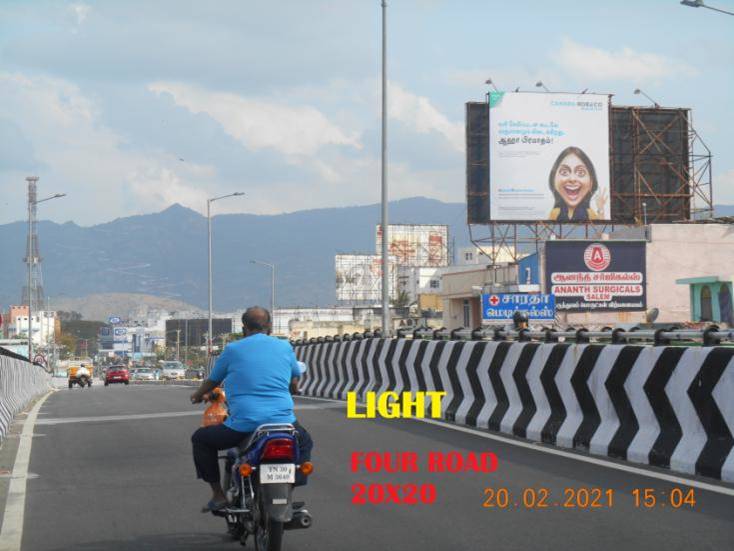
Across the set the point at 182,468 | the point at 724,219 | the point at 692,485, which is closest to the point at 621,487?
the point at 692,485

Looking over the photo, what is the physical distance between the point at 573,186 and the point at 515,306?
26470 mm

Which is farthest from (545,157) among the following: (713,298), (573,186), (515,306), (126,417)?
(126,417)

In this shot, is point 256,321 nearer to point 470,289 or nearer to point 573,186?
point 573,186

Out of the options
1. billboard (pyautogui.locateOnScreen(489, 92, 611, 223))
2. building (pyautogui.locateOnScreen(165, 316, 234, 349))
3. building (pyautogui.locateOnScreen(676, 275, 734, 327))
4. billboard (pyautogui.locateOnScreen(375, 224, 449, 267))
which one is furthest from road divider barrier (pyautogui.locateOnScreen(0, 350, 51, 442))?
building (pyautogui.locateOnScreen(165, 316, 234, 349))

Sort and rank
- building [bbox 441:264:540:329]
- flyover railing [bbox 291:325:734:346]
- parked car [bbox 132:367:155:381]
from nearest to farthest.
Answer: flyover railing [bbox 291:325:734:346]
building [bbox 441:264:540:329]
parked car [bbox 132:367:155:381]

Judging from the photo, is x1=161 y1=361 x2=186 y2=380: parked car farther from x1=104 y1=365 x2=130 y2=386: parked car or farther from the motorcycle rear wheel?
the motorcycle rear wheel

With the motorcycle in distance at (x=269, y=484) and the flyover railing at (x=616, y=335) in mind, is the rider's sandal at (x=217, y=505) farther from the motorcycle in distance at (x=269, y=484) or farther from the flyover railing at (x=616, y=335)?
the flyover railing at (x=616, y=335)

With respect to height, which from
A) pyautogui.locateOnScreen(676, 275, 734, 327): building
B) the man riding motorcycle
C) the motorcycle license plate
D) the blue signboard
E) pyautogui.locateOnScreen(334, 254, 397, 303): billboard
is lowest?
the motorcycle license plate

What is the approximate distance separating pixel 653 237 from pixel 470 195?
9835 millimetres

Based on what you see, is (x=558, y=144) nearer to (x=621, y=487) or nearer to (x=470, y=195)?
(x=470, y=195)

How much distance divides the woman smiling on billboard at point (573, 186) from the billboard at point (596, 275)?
196 cm

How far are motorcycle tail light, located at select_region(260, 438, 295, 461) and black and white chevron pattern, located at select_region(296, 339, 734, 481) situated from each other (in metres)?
4.34
